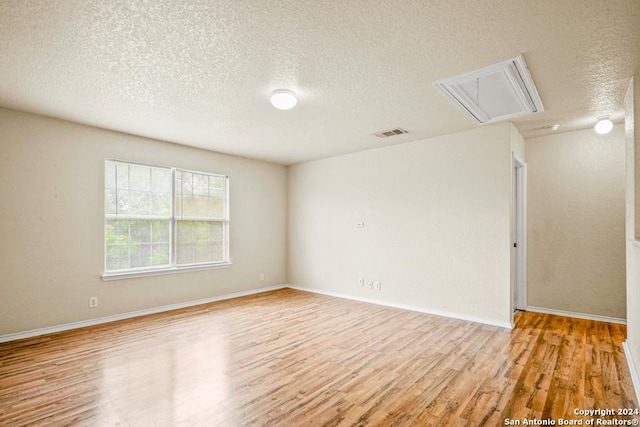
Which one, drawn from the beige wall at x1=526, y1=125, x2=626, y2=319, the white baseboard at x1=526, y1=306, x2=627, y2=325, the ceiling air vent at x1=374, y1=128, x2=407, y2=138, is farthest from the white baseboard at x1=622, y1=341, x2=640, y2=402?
the ceiling air vent at x1=374, y1=128, x2=407, y2=138

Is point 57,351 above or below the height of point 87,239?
below

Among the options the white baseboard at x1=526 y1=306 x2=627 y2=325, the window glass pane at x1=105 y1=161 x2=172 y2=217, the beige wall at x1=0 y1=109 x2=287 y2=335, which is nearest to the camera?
the beige wall at x1=0 y1=109 x2=287 y2=335

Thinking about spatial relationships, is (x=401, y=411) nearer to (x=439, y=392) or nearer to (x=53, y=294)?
(x=439, y=392)

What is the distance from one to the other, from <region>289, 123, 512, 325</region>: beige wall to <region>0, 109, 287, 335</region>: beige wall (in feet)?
8.12

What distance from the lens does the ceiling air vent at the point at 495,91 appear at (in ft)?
8.68

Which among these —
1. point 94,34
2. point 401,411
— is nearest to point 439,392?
point 401,411

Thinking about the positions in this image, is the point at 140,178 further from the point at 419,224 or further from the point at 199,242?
the point at 419,224

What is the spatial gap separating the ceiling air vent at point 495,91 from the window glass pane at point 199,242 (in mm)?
4240

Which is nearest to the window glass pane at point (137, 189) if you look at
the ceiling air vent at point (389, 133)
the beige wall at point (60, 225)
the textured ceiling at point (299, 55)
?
the beige wall at point (60, 225)

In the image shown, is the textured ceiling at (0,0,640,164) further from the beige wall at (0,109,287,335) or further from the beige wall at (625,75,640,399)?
the beige wall at (0,109,287,335)

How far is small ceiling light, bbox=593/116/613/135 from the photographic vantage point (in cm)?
388

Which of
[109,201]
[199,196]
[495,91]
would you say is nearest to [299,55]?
[495,91]

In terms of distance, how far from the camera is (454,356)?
312cm

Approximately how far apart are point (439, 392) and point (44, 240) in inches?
182
